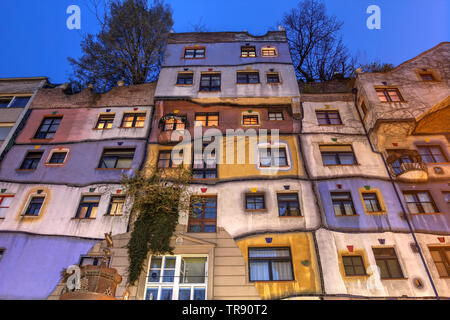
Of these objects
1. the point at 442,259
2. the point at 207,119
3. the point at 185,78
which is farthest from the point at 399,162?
the point at 185,78

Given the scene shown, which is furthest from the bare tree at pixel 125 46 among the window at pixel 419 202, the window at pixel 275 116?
the window at pixel 419 202

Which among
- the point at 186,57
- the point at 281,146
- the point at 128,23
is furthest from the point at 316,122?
the point at 128,23

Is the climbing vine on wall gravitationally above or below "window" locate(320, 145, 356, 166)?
below

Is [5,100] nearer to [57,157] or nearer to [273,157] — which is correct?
[57,157]

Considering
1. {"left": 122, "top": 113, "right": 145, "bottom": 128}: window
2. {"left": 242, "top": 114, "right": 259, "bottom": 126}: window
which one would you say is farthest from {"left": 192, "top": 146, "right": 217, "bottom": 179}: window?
{"left": 122, "top": 113, "right": 145, "bottom": 128}: window

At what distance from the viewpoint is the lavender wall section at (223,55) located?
2098cm

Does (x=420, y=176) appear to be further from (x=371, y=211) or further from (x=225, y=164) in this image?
(x=225, y=164)

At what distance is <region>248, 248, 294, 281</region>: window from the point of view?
1282 cm

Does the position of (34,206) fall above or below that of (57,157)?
below

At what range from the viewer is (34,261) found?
43.5 ft

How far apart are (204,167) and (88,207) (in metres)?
5.79

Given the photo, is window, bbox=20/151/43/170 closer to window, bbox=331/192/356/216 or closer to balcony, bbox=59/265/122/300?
balcony, bbox=59/265/122/300

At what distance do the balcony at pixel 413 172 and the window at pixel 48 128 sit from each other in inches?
729

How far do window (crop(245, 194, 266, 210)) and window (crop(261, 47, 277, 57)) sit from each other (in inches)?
428
